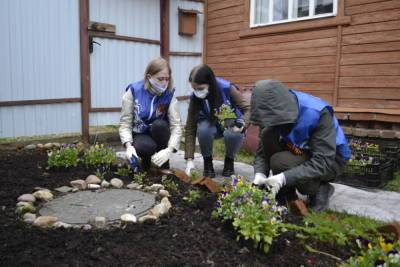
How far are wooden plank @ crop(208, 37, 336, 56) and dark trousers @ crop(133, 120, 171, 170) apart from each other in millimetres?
3686

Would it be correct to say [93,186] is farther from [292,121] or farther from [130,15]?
[130,15]

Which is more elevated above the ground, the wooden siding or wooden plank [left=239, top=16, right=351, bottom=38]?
wooden plank [left=239, top=16, right=351, bottom=38]

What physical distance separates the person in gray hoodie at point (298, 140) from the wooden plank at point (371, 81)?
10.3 feet

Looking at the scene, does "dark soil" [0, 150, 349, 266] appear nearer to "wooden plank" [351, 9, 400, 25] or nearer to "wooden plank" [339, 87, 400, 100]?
"wooden plank" [339, 87, 400, 100]

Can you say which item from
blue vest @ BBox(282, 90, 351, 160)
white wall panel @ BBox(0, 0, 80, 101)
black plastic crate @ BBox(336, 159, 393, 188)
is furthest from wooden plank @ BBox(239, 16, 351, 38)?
blue vest @ BBox(282, 90, 351, 160)

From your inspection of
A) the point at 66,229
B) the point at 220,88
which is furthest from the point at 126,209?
the point at 220,88

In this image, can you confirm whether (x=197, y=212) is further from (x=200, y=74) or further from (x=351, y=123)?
(x=351, y=123)

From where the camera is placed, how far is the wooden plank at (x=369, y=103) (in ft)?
17.7

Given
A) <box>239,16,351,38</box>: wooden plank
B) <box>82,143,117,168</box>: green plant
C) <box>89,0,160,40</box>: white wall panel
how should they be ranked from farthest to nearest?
<box>89,0,160,40</box>: white wall panel
<box>239,16,351,38</box>: wooden plank
<box>82,143,117,168</box>: green plant

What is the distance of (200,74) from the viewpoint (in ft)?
12.0

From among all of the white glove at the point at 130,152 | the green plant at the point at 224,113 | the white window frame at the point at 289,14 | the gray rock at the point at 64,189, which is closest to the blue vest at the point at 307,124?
the green plant at the point at 224,113

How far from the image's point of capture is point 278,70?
6918 mm

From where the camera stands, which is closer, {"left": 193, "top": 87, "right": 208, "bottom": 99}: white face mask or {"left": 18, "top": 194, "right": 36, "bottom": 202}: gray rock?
{"left": 18, "top": 194, "right": 36, "bottom": 202}: gray rock

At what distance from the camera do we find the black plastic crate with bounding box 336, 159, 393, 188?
365cm
